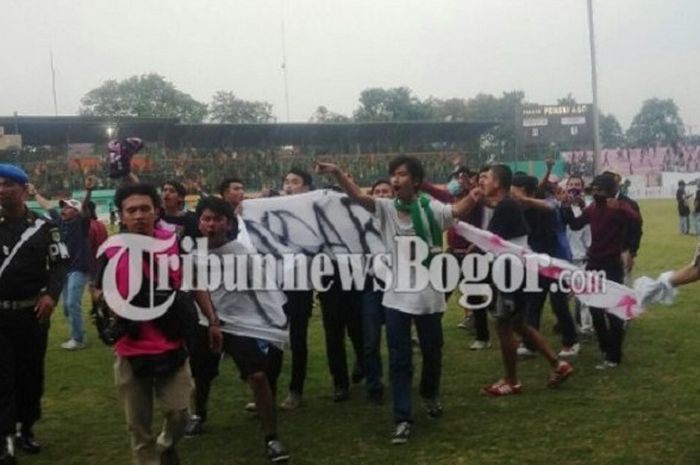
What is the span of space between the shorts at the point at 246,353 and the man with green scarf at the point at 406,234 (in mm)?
856

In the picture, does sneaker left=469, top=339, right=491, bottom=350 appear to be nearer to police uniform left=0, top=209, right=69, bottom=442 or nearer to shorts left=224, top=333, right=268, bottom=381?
shorts left=224, top=333, right=268, bottom=381

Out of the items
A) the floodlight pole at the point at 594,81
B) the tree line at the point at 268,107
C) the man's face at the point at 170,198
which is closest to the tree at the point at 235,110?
the tree line at the point at 268,107

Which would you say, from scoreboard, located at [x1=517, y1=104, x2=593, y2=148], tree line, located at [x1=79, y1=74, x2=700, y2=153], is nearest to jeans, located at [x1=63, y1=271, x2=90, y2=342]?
scoreboard, located at [x1=517, y1=104, x2=593, y2=148]

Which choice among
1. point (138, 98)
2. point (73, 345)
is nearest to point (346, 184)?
point (73, 345)

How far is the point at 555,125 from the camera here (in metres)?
47.3

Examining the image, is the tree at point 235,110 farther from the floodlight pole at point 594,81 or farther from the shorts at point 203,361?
the shorts at point 203,361

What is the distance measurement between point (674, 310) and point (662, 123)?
87489mm

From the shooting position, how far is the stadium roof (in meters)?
39.8

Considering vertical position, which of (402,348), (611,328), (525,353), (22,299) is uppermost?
(22,299)

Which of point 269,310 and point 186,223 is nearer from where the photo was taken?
point 269,310

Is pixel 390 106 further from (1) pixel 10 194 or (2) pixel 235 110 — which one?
(1) pixel 10 194

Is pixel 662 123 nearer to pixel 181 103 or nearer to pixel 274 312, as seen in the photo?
pixel 181 103

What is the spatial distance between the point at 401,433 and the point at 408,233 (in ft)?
4.09

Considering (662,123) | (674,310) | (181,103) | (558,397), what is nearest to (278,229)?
(558,397)
